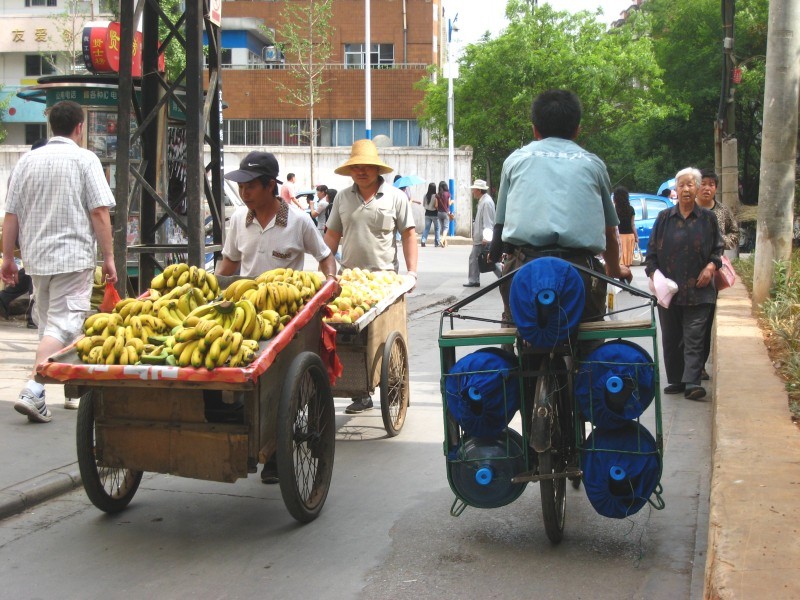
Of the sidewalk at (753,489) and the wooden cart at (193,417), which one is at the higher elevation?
the wooden cart at (193,417)

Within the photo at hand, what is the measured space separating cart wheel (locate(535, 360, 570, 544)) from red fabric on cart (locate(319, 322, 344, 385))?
5.10 feet

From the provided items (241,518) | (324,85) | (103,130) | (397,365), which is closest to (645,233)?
(103,130)

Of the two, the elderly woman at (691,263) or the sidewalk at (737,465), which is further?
the elderly woman at (691,263)

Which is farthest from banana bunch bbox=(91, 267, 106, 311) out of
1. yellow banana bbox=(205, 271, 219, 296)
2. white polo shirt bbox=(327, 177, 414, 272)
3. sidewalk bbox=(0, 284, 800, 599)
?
yellow banana bbox=(205, 271, 219, 296)

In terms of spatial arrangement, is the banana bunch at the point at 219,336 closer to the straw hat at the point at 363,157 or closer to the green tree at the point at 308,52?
the straw hat at the point at 363,157

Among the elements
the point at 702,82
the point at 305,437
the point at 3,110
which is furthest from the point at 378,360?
the point at 3,110

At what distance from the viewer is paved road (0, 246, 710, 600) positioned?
4457 mm

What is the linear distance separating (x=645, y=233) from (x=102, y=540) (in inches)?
845

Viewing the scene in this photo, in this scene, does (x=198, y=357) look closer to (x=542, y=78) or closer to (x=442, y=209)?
(x=442, y=209)

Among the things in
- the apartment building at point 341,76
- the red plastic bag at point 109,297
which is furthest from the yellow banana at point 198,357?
the apartment building at point 341,76

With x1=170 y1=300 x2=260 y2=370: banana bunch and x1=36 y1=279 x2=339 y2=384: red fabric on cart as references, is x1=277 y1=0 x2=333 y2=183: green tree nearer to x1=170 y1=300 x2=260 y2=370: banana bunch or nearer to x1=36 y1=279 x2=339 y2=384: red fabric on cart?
x1=170 y1=300 x2=260 y2=370: banana bunch

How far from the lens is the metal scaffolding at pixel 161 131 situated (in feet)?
29.8

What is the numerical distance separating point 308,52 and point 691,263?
3556cm

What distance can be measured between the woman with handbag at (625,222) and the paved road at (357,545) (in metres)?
8.58
